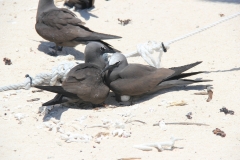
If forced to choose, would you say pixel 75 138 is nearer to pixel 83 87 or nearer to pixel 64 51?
pixel 83 87

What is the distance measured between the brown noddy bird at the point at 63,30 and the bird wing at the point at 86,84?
4.82 feet

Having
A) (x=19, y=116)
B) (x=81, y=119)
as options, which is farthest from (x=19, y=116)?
(x=81, y=119)

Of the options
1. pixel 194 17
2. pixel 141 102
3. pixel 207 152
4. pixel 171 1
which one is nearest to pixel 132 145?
pixel 207 152

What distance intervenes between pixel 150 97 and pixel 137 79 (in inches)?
10.8

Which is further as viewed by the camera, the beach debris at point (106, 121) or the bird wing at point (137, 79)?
the bird wing at point (137, 79)

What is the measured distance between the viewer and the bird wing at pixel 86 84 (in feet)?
17.4

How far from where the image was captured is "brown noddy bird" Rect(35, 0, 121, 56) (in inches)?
275

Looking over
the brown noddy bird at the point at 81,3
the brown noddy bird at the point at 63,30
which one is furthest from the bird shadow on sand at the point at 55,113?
the brown noddy bird at the point at 81,3

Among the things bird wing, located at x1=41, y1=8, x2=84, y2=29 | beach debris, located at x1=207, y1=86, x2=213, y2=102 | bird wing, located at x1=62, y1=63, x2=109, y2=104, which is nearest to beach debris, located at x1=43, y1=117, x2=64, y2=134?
bird wing, located at x1=62, y1=63, x2=109, y2=104

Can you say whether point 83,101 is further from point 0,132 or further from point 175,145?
point 175,145

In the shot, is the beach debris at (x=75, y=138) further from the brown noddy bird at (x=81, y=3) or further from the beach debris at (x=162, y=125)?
the brown noddy bird at (x=81, y=3)

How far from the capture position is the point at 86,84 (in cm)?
539

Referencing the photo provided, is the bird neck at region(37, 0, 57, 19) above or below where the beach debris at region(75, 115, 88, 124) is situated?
above

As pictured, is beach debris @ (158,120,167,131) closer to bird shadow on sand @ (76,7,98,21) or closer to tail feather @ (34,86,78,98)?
tail feather @ (34,86,78,98)
